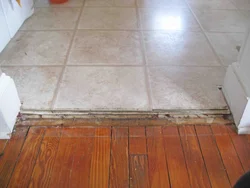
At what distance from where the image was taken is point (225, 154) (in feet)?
3.66

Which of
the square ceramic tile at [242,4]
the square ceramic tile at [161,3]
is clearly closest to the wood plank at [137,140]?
the square ceramic tile at [161,3]

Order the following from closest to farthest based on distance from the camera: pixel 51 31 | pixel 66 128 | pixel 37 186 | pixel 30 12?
pixel 37 186, pixel 66 128, pixel 51 31, pixel 30 12

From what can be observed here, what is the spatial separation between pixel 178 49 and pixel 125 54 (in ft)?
1.21

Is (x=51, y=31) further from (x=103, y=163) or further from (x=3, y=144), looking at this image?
(x=103, y=163)

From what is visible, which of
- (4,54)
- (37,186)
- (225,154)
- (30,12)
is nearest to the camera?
(37,186)

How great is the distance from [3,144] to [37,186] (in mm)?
296

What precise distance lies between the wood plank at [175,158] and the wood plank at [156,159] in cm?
2

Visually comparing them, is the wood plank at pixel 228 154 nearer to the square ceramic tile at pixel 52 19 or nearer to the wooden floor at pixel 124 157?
the wooden floor at pixel 124 157

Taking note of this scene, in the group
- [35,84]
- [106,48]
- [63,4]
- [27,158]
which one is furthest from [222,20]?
[27,158]

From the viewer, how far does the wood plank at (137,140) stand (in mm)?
1129

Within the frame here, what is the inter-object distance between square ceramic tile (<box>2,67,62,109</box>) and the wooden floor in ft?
0.52

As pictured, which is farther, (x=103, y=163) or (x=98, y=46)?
(x=98, y=46)

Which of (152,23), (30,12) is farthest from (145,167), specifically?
(30,12)

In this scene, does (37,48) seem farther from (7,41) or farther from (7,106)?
(7,106)
